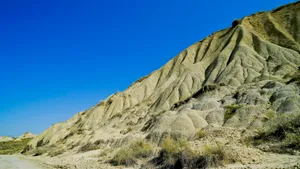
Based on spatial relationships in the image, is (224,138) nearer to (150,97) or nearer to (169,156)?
(169,156)

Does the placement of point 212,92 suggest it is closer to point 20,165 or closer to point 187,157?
point 187,157

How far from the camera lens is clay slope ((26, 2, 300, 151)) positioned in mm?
28700

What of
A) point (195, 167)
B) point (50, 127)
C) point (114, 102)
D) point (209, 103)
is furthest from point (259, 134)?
point (50, 127)

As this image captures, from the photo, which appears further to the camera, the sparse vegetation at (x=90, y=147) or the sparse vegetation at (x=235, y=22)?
the sparse vegetation at (x=235, y=22)

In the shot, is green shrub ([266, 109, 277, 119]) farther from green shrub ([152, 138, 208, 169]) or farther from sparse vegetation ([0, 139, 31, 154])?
sparse vegetation ([0, 139, 31, 154])

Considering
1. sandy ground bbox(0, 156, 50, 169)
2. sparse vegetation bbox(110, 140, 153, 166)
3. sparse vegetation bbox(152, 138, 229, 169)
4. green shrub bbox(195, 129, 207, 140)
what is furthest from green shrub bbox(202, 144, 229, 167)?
sandy ground bbox(0, 156, 50, 169)

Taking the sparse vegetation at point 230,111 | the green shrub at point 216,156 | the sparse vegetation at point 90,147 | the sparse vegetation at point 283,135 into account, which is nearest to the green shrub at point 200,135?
the sparse vegetation at point 283,135

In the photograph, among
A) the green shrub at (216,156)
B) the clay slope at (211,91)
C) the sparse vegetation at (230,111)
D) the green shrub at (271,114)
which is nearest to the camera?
the green shrub at (216,156)

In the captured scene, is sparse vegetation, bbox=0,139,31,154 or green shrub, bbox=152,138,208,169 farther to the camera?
sparse vegetation, bbox=0,139,31,154

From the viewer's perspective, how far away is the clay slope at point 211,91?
28.7m

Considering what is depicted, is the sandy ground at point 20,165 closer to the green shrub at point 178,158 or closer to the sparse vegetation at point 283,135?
the green shrub at point 178,158

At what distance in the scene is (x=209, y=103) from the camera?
35.1m

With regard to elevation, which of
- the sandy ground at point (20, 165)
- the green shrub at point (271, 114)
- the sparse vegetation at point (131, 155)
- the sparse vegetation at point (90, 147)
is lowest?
the sparse vegetation at point (131, 155)

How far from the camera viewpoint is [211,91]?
45031 mm
